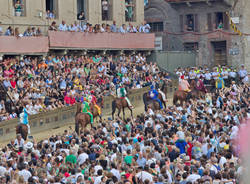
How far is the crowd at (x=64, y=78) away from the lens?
93.9 ft

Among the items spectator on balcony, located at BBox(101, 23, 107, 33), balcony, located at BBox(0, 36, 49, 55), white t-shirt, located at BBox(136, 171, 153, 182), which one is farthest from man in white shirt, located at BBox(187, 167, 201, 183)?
spectator on balcony, located at BBox(101, 23, 107, 33)

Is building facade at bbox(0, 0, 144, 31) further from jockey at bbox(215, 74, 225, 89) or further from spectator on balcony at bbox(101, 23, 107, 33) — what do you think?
jockey at bbox(215, 74, 225, 89)

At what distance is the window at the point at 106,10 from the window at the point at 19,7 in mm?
8256

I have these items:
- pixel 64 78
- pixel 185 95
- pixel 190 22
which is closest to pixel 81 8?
pixel 64 78

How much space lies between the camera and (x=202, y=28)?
159 feet

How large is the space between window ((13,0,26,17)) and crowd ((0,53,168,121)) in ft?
10.2

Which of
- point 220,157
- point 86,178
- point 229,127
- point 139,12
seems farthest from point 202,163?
point 139,12

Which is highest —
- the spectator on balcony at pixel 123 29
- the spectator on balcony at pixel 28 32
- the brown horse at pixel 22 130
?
the spectator on balcony at pixel 123 29

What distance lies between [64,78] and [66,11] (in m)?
8.53

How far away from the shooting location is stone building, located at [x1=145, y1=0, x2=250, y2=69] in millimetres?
46719

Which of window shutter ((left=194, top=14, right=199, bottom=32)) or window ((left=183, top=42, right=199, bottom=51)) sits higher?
window shutter ((left=194, top=14, right=199, bottom=32))

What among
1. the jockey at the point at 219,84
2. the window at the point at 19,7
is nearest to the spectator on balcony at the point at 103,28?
the window at the point at 19,7

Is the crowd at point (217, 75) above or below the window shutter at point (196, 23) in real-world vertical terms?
below

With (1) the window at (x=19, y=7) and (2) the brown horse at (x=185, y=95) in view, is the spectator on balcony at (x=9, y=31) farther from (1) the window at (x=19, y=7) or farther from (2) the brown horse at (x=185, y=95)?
(2) the brown horse at (x=185, y=95)
